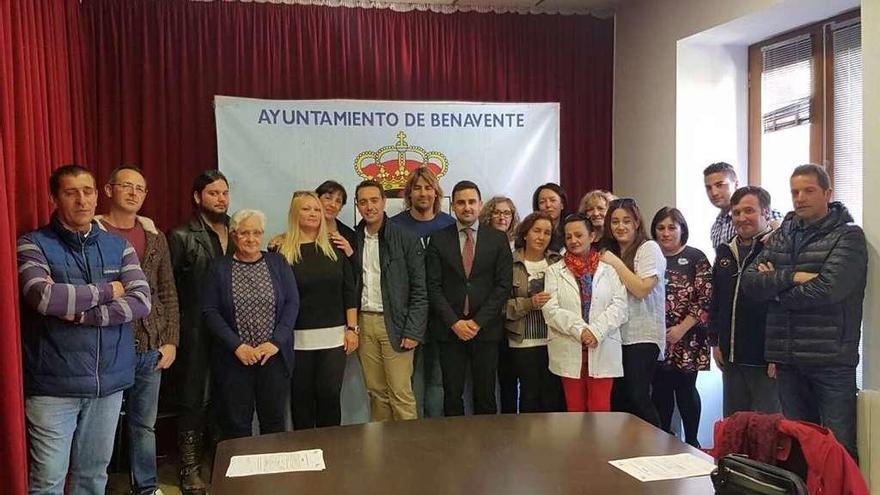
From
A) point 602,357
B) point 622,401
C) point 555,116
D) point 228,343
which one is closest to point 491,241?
point 602,357

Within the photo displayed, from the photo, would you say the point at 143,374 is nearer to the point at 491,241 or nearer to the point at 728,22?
the point at 491,241

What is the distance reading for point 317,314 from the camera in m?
3.39

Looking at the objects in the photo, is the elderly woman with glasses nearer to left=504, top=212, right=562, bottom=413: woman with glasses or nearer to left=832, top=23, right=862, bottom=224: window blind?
left=504, top=212, right=562, bottom=413: woman with glasses

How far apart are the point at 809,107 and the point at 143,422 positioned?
374cm

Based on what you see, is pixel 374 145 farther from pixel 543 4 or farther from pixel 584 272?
pixel 584 272

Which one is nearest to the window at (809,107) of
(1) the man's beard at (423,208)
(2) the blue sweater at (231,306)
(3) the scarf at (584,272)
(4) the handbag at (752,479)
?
(3) the scarf at (584,272)

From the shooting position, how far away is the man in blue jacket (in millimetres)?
2520

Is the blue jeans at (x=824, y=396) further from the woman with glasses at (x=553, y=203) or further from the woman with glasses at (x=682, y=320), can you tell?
the woman with glasses at (x=553, y=203)

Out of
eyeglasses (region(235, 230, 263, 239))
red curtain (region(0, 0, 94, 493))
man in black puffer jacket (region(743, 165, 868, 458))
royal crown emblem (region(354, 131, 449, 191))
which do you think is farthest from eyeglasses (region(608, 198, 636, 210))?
red curtain (region(0, 0, 94, 493))

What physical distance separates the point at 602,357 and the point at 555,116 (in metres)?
2.02

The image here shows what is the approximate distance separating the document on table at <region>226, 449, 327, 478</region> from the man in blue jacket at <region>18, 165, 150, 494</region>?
0.95m

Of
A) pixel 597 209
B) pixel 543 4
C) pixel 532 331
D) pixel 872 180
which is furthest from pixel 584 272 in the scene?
pixel 543 4

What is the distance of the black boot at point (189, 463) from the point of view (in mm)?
3383

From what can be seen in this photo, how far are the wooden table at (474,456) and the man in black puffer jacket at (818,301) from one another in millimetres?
1109
